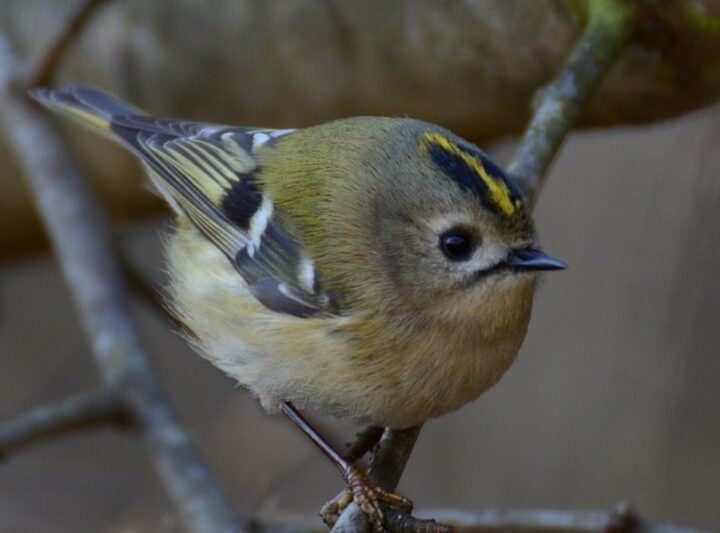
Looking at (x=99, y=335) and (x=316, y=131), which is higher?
(x=316, y=131)

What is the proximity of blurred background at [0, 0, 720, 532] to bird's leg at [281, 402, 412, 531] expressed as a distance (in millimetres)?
482

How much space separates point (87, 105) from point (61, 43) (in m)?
0.42

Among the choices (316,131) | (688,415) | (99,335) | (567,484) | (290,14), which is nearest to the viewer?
(316,131)

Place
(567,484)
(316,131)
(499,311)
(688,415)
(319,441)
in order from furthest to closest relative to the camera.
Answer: (567,484) → (688,415) → (316,131) → (319,441) → (499,311)

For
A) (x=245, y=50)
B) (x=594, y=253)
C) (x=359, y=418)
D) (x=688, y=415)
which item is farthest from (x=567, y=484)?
(x=359, y=418)

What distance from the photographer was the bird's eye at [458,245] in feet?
5.34

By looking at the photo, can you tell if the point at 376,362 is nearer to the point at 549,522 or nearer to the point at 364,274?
the point at 364,274

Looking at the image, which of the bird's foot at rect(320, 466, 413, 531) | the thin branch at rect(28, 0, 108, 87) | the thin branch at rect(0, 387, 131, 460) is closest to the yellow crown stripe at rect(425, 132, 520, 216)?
the bird's foot at rect(320, 466, 413, 531)

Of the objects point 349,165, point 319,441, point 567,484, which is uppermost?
point 567,484

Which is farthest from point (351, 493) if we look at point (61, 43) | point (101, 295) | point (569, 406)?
point (569, 406)

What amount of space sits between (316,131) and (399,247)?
13.6 inches

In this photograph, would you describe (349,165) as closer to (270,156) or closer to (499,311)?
(270,156)

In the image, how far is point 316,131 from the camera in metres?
1.96

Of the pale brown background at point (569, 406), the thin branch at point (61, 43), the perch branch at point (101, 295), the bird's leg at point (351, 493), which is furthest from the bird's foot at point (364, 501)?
the thin branch at point (61, 43)
